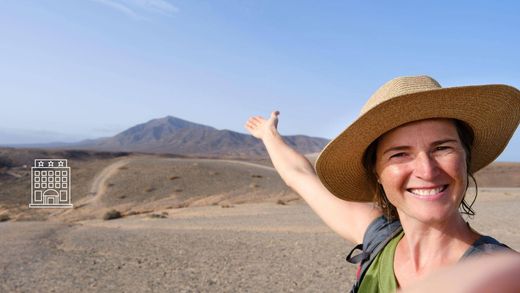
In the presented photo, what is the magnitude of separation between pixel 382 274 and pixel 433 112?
2.48 feet

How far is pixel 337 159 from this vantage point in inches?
102

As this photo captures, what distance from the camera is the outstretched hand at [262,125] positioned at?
12.2 ft

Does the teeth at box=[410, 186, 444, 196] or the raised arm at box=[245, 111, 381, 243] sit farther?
the raised arm at box=[245, 111, 381, 243]

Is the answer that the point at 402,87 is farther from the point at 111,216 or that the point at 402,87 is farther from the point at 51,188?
the point at 51,188

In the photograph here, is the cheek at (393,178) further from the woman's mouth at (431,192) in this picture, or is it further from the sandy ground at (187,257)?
the sandy ground at (187,257)

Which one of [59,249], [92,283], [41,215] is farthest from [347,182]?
[41,215]

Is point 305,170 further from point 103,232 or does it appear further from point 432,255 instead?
point 103,232

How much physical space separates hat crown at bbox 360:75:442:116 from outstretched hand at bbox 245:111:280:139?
4.95 feet

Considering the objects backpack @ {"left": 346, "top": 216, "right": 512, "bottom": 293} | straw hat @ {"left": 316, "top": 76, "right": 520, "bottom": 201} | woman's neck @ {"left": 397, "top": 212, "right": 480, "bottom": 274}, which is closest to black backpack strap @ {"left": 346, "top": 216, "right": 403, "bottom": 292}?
backpack @ {"left": 346, "top": 216, "right": 512, "bottom": 293}

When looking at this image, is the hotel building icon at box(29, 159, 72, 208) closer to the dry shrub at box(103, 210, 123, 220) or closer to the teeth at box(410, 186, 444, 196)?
the dry shrub at box(103, 210, 123, 220)

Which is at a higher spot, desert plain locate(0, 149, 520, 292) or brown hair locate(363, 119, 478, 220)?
brown hair locate(363, 119, 478, 220)

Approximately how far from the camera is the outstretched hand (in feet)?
12.2

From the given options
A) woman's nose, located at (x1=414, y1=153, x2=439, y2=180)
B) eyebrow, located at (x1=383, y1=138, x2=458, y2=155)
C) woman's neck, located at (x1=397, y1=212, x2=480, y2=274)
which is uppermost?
eyebrow, located at (x1=383, y1=138, x2=458, y2=155)

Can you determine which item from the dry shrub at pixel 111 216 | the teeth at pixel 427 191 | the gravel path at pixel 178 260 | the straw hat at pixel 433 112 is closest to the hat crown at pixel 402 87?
the straw hat at pixel 433 112
